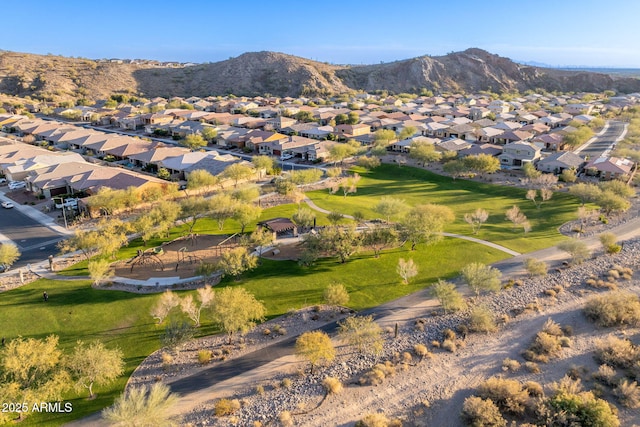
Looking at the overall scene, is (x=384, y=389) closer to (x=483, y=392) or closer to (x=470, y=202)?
(x=483, y=392)

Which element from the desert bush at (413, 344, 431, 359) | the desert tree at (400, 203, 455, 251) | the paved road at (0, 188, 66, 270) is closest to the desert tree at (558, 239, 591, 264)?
the desert tree at (400, 203, 455, 251)

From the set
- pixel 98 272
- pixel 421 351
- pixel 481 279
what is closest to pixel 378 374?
pixel 421 351

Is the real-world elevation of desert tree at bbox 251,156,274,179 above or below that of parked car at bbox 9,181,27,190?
above

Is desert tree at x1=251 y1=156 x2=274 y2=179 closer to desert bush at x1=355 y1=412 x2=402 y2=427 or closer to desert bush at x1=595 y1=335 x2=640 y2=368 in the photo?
desert bush at x1=355 y1=412 x2=402 y2=427

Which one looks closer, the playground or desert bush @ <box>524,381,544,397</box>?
desert bush @ <box>524,381,544,397</box>

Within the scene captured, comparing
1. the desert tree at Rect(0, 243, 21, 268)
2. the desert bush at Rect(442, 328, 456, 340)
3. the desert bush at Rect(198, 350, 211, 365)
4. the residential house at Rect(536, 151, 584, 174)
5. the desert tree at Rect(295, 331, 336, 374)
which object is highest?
the residential house at Rect(536, 151, 584, 174)
